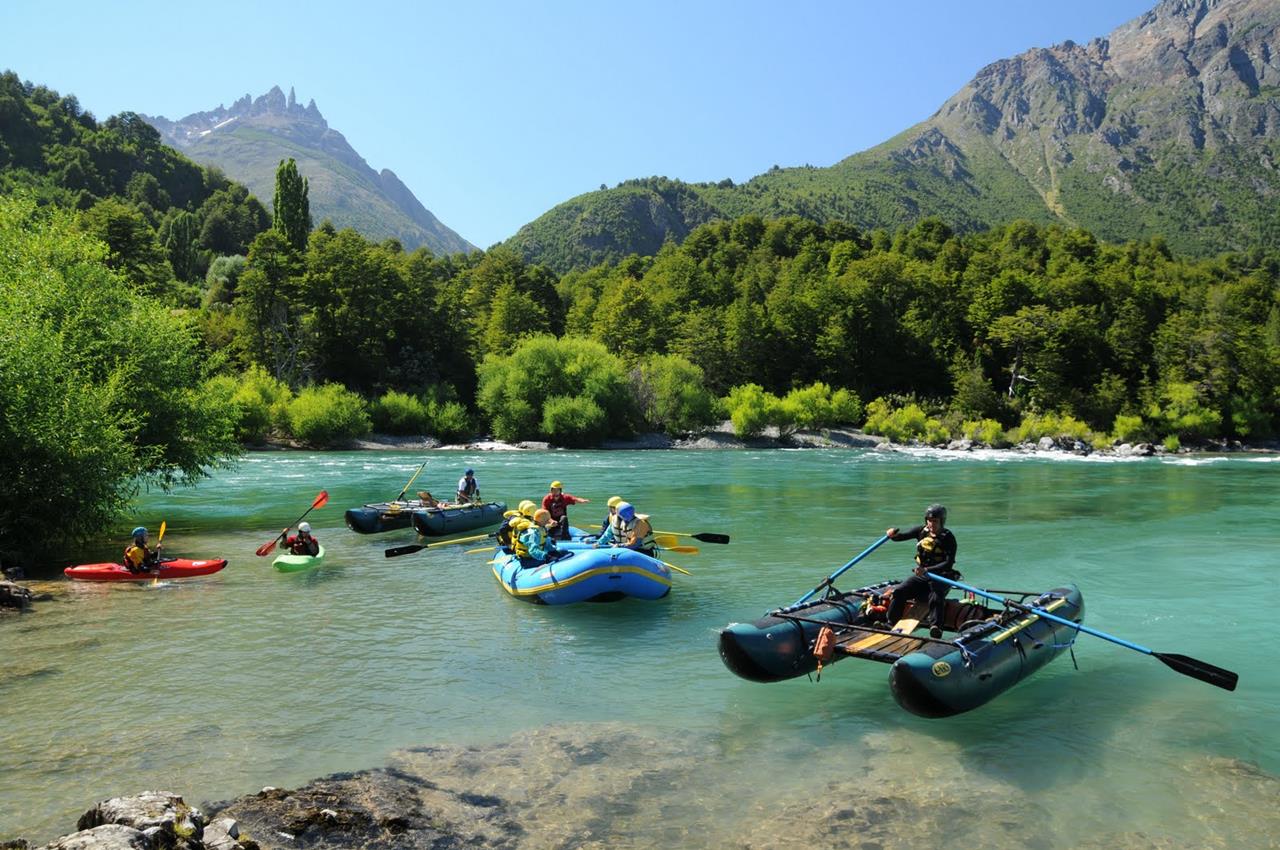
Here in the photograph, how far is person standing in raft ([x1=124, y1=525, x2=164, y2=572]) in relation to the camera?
15.4 m

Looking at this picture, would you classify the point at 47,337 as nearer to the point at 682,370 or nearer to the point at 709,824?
the point at 709,824

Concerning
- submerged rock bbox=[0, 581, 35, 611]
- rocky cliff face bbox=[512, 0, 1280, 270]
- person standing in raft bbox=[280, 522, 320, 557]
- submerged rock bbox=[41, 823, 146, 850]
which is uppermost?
rocky cliff face bbox=[512, 0, 1280, 270]

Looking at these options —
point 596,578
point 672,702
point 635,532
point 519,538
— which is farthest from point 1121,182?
point 672,702

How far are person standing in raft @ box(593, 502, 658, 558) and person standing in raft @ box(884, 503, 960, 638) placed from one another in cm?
515

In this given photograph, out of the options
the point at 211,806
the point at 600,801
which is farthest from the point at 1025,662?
the point at 211,806

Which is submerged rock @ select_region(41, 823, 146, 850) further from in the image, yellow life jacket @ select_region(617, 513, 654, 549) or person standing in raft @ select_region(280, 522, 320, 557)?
person standing in raft @ select_region(280, 522, 320, 557)

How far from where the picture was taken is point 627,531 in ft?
48.3

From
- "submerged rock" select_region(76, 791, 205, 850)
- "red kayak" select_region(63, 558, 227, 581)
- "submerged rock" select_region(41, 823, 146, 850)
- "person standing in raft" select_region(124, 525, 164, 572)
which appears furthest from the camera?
"person standing in raft" select_region(124, 525, 164, 572)

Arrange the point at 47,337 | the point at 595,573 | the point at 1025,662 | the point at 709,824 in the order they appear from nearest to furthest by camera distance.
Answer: the point at 709,824 → the point at 1025,662 → the point at 595,573 → the point at 47,337

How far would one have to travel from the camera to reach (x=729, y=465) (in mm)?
43625

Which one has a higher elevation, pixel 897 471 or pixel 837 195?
pixel 837 195

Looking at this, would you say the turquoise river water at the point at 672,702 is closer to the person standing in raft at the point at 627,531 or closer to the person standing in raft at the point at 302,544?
the person standing in raft at the point at 302,544

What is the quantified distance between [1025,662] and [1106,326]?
239 ft

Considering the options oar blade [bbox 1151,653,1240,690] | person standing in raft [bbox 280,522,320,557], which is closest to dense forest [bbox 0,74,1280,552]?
person standing in raft [bbox 280,522,320,557]
